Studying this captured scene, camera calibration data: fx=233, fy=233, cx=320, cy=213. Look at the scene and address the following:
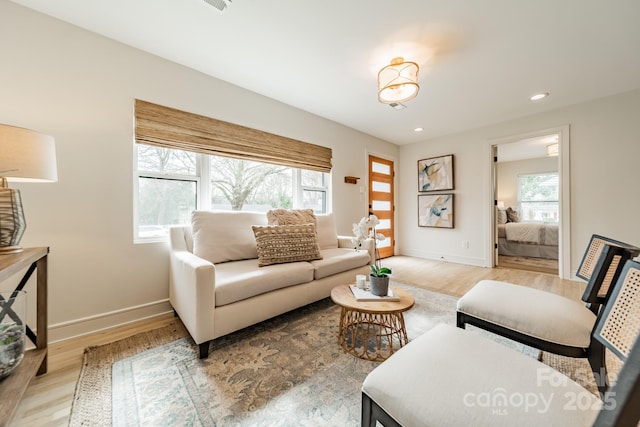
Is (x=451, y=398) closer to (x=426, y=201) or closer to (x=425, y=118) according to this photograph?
(x=425, y=118)

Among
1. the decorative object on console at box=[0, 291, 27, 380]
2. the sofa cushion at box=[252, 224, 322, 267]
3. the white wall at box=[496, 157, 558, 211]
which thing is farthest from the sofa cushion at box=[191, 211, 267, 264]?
the white wall at box=[496, 157, 558, 211]

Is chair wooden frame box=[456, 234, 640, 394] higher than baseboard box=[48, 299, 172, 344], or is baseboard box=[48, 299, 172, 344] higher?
chair wooden frame box=[456, 234, 640, 394]

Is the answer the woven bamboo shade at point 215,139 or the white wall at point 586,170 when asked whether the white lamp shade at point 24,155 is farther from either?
the white wall at point 586,170

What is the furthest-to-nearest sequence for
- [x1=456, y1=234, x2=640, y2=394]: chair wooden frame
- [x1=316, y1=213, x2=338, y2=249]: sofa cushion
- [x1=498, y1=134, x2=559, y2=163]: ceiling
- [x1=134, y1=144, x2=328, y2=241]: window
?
[x1=498, y1=134, x2=559, y2=163]: ceiling → [x1=316, y1=213, x2=338, y2=249]: sofa cushion → [x1=134, y1=144, x2=328, y2=241]: window → [x1=456, y1=234, x2=640, y2=394]: chair wooden frame

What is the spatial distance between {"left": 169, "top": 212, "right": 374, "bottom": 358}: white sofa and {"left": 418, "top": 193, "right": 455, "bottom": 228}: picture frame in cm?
233

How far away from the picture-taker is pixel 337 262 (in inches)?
92.5

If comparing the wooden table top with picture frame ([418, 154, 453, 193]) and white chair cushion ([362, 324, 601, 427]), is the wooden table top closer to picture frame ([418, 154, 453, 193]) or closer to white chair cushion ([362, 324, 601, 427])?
white chair cushion ([362, 324, 601, 427])

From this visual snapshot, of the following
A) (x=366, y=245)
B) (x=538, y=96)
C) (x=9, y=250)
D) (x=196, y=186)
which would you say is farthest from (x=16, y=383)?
(x=538, y=96)

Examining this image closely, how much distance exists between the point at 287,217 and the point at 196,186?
1.02 m

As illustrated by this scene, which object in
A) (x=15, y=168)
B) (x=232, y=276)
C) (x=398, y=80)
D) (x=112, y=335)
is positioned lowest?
(x=112, y=335)

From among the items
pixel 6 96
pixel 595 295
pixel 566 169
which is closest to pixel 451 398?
pixel 595 295

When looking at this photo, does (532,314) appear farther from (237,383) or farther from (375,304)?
(237,383)

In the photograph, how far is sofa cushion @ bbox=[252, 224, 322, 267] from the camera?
2104mm

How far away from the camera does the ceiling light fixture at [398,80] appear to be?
2.03 m
